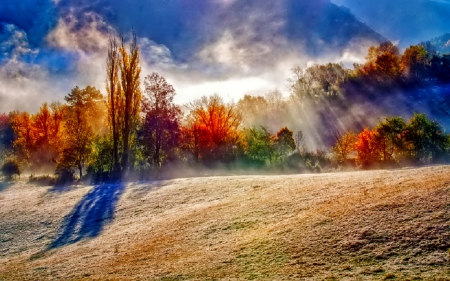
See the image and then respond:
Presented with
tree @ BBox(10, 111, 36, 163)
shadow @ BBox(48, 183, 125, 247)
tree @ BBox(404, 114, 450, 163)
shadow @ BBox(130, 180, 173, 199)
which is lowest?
shadow @ BBox(48, 183, 125, 247)

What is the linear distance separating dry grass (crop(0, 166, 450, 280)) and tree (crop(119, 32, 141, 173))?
42.2ft

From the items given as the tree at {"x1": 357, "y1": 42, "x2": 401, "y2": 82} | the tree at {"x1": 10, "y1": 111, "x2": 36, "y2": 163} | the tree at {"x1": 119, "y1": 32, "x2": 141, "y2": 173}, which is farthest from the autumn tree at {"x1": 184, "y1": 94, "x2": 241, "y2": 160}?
the tree at {"x1": 357, "y1": 42, "x2": 401, "y2": 82}

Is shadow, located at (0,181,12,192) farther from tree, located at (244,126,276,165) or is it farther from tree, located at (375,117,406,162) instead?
tree, located at (375,117,406,162)

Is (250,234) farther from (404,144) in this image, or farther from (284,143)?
(284,143)

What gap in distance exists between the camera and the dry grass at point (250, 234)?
755 cm

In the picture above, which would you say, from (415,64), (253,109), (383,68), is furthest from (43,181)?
(415,64)

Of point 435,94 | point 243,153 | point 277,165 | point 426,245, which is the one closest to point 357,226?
point 426,245

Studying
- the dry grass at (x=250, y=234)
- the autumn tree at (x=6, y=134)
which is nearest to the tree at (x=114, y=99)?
the dry grass at (x=250, y=234)

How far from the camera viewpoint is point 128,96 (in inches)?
1265

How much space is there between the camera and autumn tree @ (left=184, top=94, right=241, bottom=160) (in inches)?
1561

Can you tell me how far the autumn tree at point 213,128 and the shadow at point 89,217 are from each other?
18.3 meters

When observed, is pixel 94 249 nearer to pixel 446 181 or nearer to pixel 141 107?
pixel 446 181

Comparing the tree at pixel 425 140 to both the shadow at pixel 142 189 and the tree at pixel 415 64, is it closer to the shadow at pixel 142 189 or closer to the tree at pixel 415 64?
the shadow at pixel 142 189

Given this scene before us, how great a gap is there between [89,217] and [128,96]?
17398 mm
